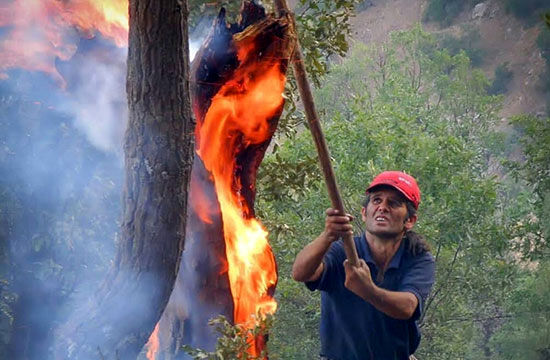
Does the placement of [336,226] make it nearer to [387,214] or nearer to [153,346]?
[387,214]

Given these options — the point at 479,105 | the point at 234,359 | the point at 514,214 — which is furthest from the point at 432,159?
the point at 479,105

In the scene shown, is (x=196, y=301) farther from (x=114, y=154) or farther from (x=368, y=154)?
(x=368, y=154)

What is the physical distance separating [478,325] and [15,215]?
15.1 m

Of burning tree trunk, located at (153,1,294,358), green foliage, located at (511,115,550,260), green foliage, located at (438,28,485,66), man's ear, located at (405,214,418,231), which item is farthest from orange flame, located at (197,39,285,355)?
green foliage, located at (438,28,485,66)

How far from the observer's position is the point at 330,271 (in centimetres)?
551

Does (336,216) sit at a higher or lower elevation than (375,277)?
higher

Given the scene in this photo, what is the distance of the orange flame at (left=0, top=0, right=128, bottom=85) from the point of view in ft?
20.3

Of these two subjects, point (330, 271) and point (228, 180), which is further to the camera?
point (228, 180)

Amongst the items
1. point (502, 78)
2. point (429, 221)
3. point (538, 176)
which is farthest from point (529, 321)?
point (502, 78)

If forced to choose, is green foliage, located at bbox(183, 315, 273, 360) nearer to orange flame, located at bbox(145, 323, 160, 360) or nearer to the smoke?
orange flame, located at bbox(145, 323, 160, 360)

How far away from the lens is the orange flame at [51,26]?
6199 mm

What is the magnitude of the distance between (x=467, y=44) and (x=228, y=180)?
48.5 meters

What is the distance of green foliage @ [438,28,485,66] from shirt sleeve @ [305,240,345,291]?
47255mm

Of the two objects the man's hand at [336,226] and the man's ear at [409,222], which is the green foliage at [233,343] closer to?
the man's hand at [336,226]
